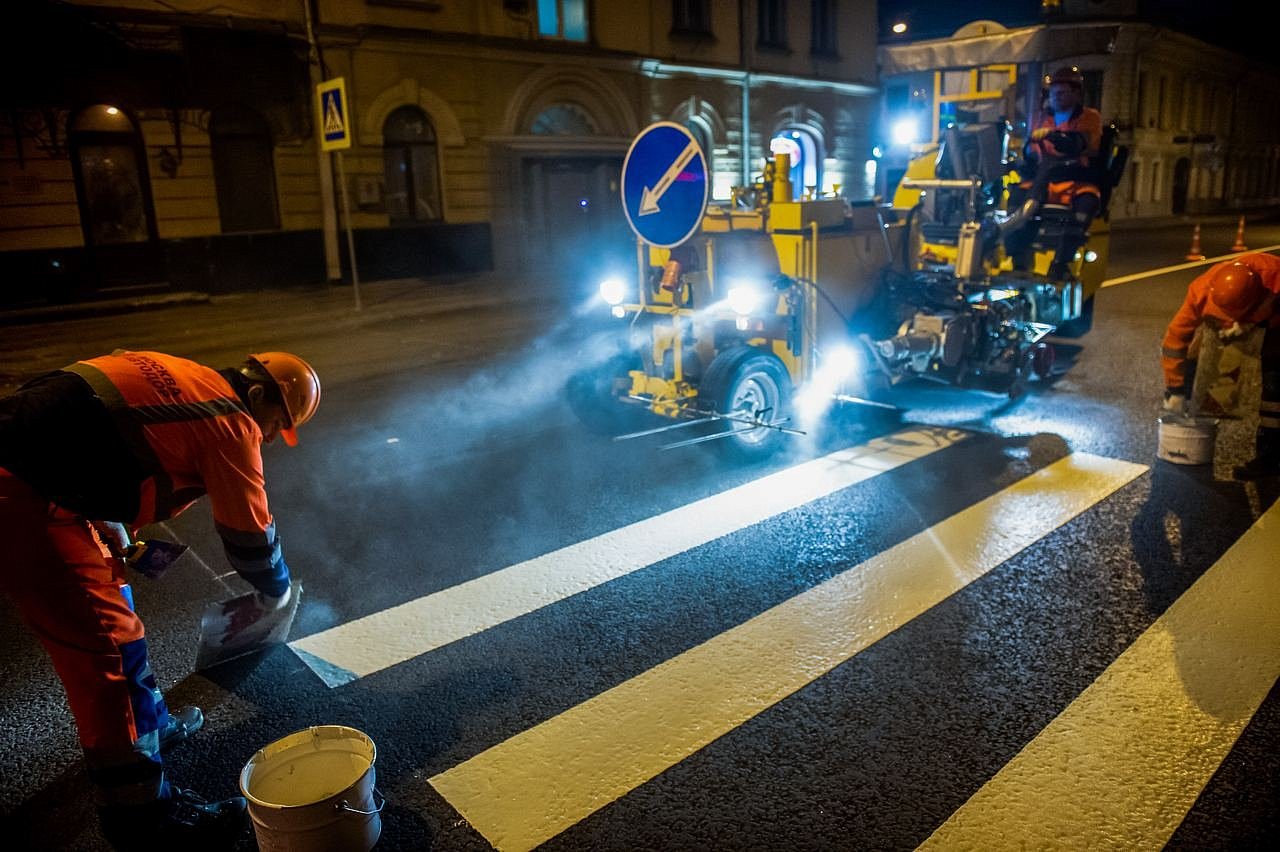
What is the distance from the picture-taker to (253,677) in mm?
3695

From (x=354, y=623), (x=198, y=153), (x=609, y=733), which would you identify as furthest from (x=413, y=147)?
(x=609, y=733)

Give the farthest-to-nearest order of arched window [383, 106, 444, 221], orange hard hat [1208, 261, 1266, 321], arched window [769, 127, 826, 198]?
arched window [769, 127, 826, 198] < arched window [383, 106, 444, 221] < orange hard hat [1208, 261, 1266, 321]

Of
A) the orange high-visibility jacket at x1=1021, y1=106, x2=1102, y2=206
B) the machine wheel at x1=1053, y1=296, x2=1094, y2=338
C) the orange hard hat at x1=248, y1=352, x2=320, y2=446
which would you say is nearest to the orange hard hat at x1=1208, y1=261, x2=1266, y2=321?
the orange high-visibility jacket at x1=1021, y1=106, x2=1102, y2=206

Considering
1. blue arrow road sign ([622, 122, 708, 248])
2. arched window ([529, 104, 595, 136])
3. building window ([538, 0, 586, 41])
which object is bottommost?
blue arrow road sign ([622, 122, 708, 248])

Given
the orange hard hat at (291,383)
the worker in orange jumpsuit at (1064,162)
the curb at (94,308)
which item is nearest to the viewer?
the orange hard hat at (291,383)

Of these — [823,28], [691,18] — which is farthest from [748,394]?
[823,28]

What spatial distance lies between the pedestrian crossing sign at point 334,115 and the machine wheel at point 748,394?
8.18 m

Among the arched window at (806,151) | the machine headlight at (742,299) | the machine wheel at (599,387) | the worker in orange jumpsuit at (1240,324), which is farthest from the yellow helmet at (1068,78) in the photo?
the arched window at (806,151)

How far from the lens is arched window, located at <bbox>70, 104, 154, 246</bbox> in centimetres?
1462

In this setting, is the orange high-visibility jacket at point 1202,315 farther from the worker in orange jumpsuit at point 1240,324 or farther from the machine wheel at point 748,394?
the machine wheel at point 748,394

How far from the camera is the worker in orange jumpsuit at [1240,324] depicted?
5.52m

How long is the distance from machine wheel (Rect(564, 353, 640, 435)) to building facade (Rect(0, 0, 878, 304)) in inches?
267

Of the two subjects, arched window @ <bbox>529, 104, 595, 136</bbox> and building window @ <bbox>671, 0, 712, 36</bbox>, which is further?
building window @ <bbox>671, 0, 712, 36</bbox>

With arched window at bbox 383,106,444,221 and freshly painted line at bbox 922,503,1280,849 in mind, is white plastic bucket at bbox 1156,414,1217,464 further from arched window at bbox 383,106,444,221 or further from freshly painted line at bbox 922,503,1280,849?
arched window at bbox 383,106,444,221
